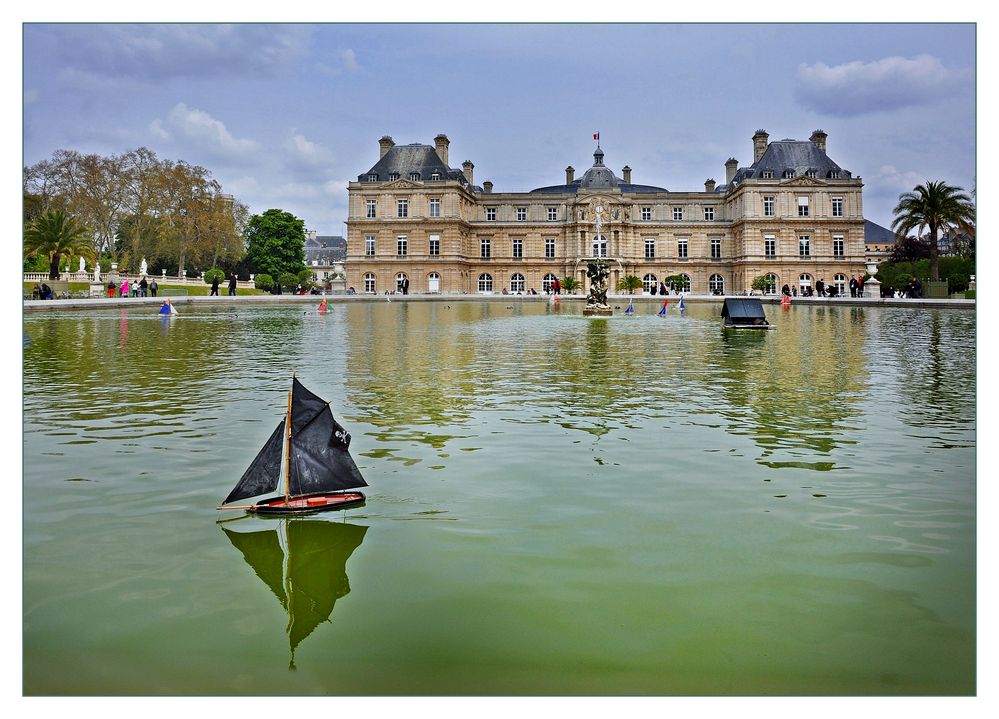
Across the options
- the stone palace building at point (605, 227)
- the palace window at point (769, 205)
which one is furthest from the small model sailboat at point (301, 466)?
the palace window at point (769, 205)

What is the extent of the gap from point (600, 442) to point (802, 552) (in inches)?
139

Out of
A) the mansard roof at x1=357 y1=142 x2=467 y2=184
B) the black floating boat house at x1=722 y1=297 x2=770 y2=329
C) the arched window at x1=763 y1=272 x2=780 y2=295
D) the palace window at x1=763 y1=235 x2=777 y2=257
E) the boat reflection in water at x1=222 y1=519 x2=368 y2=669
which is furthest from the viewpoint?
the mansard roof at x1=357 y1=142 x2=467 y2=184

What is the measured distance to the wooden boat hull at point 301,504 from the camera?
6523 mm

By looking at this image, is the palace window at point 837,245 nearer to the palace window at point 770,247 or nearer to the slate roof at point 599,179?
the palace window at point 770,247

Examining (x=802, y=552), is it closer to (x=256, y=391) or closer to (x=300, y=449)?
(x=300, y=449)

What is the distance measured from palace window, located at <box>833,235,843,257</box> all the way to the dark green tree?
51.2 meters

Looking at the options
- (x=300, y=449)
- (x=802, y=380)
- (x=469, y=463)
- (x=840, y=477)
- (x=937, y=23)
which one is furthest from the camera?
(x=802, y=380)

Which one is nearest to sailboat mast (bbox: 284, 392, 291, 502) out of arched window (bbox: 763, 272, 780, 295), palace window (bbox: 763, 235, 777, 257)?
arched window (bbox: 763, 272, 780, 295)

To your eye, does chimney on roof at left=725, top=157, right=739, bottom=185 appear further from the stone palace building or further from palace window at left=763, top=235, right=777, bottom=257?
palace window at left=763, top=235, right=777, bottom=257

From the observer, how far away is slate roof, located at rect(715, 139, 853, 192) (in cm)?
7788

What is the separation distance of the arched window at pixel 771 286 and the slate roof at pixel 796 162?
9740mm

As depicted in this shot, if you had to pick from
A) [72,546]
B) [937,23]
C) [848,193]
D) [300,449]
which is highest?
[848,193]

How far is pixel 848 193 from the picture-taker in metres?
77.6

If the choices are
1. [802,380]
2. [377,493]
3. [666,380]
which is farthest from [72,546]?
[802,380]
